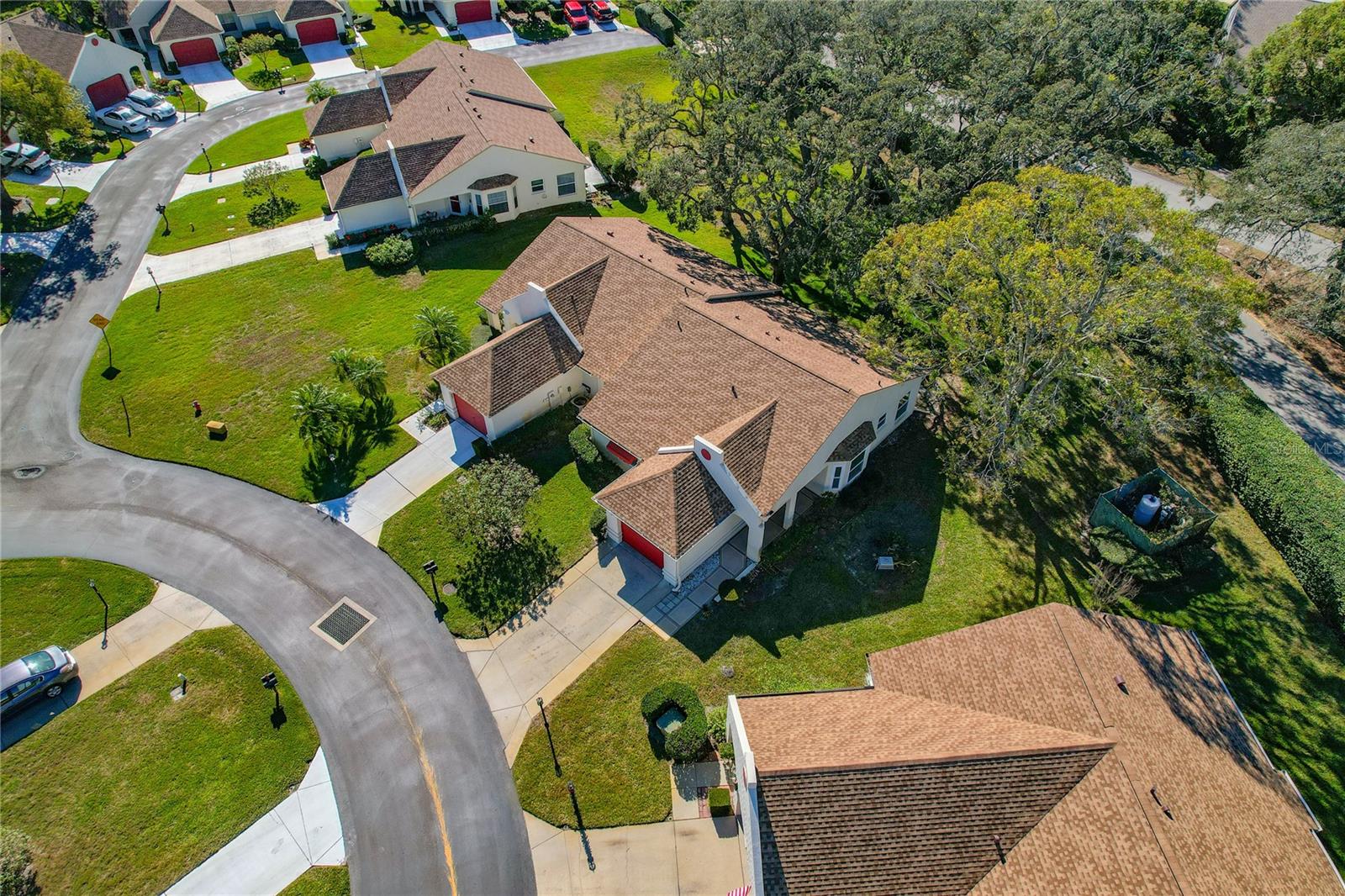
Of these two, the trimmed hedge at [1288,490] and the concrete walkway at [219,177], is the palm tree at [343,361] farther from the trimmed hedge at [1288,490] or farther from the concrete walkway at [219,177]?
the trimmed hedge at [1288,490]

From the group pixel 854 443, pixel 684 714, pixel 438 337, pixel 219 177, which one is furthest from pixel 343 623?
pixel 219 177

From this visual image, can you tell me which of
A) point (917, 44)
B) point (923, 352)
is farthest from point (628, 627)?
point (917, 44)

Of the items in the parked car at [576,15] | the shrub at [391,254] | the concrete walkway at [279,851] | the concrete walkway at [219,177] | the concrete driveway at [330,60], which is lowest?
the concrete walkway at [279,851]

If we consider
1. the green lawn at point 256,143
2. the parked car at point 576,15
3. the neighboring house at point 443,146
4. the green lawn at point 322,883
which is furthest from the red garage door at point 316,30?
the green lawn at point 322,883

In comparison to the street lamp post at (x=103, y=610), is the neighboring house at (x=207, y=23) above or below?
above

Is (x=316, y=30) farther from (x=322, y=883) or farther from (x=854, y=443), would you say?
(x=322, y=883)

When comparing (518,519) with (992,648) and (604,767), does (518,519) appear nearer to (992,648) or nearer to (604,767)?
(604,767)

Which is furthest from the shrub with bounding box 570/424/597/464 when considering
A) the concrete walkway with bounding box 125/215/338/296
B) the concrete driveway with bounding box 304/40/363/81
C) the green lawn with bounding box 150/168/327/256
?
the concrete driveway with bounding box 304/40/363/81
